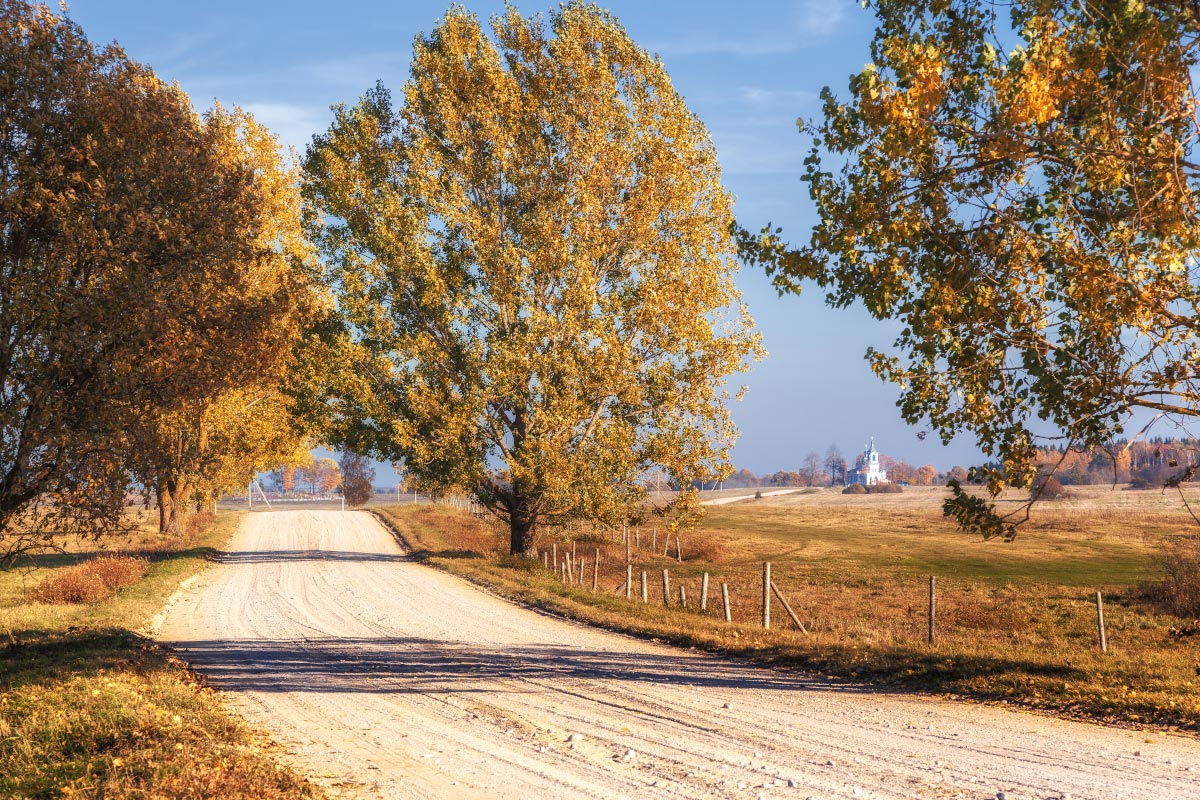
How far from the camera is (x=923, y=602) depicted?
36.8m

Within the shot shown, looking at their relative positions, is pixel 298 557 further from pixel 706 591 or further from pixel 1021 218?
pixel 1021 218

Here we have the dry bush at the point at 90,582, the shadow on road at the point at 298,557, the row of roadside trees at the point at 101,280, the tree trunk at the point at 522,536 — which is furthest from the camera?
the shadow on road at the point at 298,557

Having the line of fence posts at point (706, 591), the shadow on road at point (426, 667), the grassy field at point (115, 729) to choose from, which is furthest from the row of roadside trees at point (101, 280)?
the line of fence posts at point (706, 591)

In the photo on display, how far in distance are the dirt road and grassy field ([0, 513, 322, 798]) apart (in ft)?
2.62

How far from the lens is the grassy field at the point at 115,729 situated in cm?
871

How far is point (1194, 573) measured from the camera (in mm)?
32219

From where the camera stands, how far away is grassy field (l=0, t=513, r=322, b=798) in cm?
871

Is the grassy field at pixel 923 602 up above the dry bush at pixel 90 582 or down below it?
below

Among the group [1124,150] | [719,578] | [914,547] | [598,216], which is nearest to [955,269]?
[1124,150]

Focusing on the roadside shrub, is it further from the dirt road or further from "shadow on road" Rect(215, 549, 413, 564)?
"shadow on road" Rect(215, 549, 413, 564)

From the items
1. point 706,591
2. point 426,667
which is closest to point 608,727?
point 426,667

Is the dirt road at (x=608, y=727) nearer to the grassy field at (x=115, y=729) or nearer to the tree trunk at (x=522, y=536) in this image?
the grassy field at (x=115, y=729)

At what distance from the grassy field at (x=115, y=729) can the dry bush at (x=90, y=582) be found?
701 centimetres

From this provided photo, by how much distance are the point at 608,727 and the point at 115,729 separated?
5.83 m
